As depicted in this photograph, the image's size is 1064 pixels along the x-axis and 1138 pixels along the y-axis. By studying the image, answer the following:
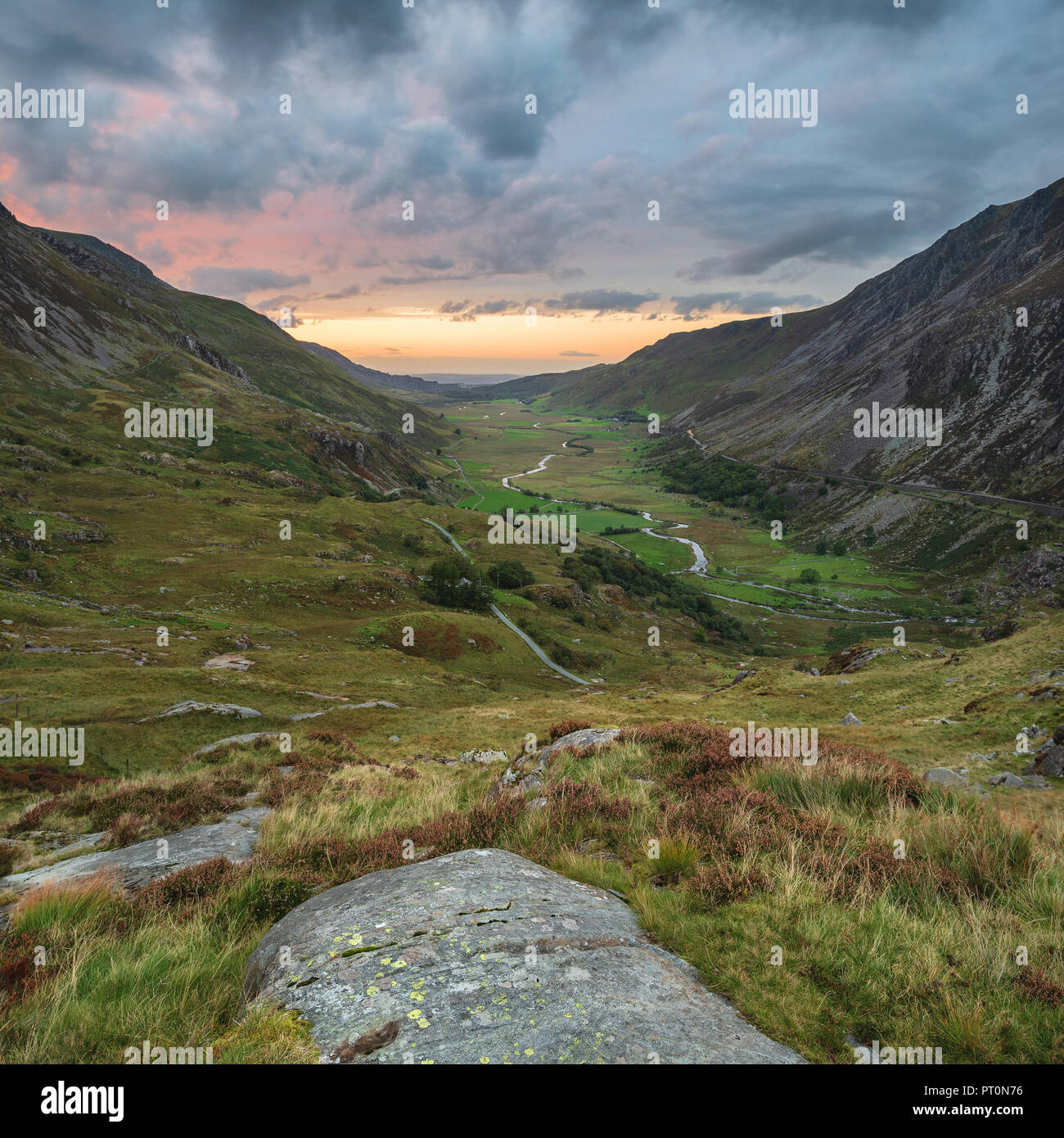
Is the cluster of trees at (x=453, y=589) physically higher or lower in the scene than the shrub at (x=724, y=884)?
higher

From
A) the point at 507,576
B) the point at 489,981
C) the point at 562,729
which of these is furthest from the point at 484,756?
the point at 507,576

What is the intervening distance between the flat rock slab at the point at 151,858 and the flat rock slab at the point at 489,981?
13.0 ft

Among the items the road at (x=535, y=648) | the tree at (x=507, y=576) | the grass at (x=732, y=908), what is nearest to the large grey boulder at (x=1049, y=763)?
the grass at (x=732, y=908)

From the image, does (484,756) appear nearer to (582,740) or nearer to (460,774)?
(460,774)

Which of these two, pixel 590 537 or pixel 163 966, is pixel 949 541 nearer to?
pixel 590 537

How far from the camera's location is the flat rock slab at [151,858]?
925 cm

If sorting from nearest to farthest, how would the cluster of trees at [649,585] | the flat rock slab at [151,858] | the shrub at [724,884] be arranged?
1. the shrub at [724,884]
2. the flat rock slab at [151,858]
3. the cluster of trees at [649,585]

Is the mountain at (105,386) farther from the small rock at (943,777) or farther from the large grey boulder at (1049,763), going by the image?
the large grey boulder at (1049,763)

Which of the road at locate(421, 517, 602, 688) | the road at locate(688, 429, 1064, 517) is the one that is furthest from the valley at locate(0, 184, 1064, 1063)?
the road at locate(688, 429, 1064, 517)

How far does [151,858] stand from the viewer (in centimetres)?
1014

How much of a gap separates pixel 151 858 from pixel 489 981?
8322 mm

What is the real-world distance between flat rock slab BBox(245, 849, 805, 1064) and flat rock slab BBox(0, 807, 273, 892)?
3.95m

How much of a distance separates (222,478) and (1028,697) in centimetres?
14286

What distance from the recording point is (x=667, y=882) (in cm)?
768
